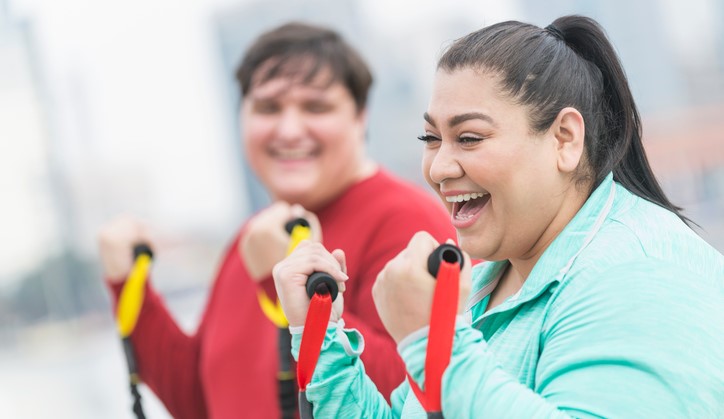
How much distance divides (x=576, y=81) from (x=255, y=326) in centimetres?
77

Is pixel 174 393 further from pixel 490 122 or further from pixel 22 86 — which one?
pixel 22 86

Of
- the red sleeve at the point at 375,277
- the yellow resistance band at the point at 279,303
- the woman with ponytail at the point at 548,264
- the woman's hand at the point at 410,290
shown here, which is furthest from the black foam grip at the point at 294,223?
the woman's hand at the point at 410,290

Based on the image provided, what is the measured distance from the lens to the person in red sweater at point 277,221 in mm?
1298

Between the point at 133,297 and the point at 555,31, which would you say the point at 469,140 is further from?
the point at 133,297

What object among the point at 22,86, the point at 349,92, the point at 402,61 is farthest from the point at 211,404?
the point at 22,86

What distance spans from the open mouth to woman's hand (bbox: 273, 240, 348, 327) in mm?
126

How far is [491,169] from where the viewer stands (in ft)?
2.61

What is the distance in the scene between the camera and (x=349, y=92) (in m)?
1.49

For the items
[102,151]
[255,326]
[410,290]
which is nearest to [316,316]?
[410,290]

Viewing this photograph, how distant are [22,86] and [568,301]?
2.39 meters

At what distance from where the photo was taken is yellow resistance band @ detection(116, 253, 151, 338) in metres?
1.52

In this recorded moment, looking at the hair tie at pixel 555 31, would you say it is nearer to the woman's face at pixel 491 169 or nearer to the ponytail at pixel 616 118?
the ponytail at pixel 616 118

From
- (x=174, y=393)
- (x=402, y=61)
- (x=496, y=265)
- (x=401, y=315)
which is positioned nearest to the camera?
(x=401, y=315)

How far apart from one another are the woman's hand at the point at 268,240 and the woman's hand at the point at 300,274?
389 mm
